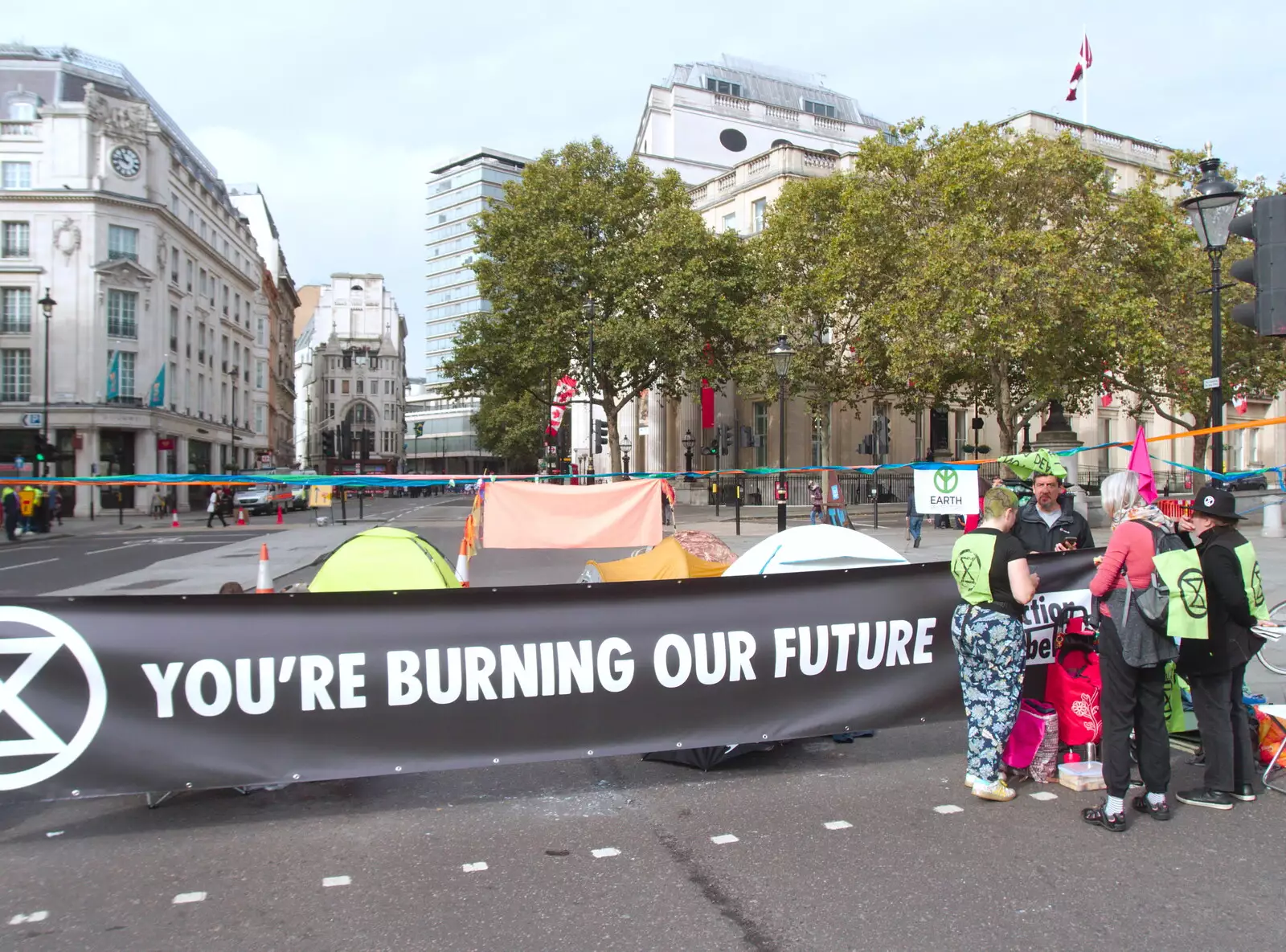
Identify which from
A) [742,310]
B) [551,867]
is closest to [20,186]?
[742,310]

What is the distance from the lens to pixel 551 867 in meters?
4.15

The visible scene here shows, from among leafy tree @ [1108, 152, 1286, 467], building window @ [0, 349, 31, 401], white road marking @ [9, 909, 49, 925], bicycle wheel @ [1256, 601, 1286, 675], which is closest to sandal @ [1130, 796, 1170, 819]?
bicycle wheel @ [1256, 601, 1286, 675]

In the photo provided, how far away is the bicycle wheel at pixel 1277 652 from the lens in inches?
314

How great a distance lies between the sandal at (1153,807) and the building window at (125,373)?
5003cm

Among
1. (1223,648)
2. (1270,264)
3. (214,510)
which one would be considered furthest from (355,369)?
(1223,648)

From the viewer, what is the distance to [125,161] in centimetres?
4562

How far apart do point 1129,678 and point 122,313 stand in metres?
51.4

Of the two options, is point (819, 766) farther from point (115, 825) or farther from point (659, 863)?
point (115, 825)

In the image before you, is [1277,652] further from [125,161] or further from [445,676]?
[125,161]

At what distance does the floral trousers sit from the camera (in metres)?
4.84

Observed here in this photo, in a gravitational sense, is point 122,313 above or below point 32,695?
above

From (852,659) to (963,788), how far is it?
3.10 ft

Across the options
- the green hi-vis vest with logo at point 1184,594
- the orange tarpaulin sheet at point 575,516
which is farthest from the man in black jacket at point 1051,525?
the orange tarpaulin sheet at point 575,516

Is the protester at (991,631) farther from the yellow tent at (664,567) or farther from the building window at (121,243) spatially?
the building window at (121,243)
